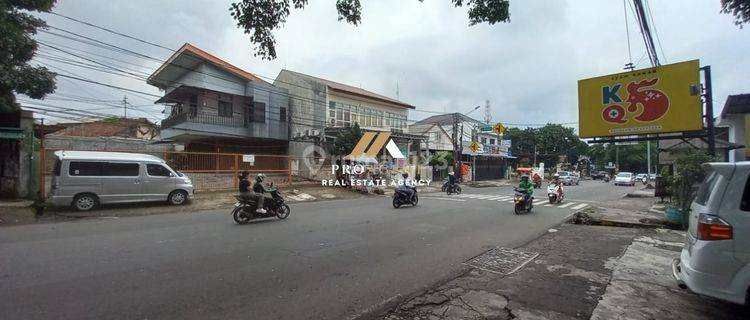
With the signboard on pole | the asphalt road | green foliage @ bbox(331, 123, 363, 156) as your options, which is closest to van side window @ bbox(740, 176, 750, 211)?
the asphalt road

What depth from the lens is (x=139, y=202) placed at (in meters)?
13.7

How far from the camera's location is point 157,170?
45.2 ft

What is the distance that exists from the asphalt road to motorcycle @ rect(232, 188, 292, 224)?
0.30 m

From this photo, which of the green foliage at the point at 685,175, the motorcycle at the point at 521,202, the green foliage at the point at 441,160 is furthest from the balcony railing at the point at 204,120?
the green foliage at the point at 685,175

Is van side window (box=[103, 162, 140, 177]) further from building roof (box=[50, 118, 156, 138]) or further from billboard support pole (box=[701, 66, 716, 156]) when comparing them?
building roof (box=[50, 118, 156, 138])

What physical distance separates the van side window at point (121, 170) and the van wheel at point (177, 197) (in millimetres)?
1407

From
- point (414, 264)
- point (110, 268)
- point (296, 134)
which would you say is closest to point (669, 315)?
point (414, 264)

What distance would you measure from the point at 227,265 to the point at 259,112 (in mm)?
22560

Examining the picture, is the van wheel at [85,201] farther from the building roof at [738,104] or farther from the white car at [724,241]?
the building roof at [738,104]

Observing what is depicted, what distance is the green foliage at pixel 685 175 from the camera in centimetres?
1035

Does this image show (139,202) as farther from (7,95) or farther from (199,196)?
(7,95)

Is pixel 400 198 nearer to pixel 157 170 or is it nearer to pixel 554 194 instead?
pixel 554 194

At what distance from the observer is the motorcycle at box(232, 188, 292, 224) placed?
405 inches

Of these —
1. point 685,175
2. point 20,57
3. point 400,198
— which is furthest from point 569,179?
point 20,57
